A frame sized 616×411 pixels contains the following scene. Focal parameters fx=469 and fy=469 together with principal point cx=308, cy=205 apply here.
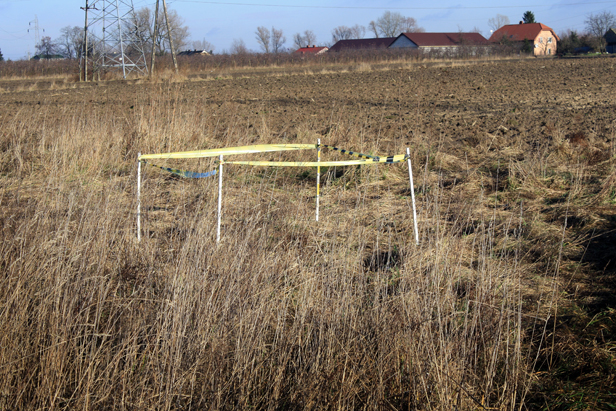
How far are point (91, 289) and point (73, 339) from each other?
1.45ft

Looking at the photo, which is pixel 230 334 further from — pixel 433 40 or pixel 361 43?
pixel 361 43

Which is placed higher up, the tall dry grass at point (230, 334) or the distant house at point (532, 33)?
the distant house at point (532, 33)

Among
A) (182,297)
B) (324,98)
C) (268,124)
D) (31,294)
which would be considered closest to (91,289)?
(31,294)

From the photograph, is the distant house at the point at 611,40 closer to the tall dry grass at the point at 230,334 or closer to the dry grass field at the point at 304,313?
the dry grass field at the point at 304,313

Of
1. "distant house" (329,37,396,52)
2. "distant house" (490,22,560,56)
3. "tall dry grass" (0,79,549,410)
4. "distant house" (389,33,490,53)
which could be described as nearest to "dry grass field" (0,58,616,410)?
"tall dry grass" (0,79,549,410)

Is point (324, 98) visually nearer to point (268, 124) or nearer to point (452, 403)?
point (268, 124)

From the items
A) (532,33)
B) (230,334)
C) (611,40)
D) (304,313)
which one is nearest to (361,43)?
(532,33)

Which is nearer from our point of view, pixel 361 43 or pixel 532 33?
pixel 361 43

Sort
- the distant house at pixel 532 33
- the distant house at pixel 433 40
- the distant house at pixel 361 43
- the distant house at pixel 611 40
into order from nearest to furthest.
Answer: the distant house at pixel 611 40
the distant house at pixel 433 40
the distant house at pixel 361 43
the distant house at pixel 532 33

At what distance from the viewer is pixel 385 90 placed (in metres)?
17.2

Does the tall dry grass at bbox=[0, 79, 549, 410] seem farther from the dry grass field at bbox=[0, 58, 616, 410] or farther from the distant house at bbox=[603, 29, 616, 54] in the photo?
the distant house at bbox=[603, 29, 616, 54]

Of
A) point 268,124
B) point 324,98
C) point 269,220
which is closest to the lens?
point 269,220

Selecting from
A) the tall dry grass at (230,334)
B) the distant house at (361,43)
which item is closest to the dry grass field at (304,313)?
the tall dry grass at (230,334)

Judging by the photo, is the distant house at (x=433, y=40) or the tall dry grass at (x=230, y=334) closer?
the tall dry grass at (x=230, y=334)
